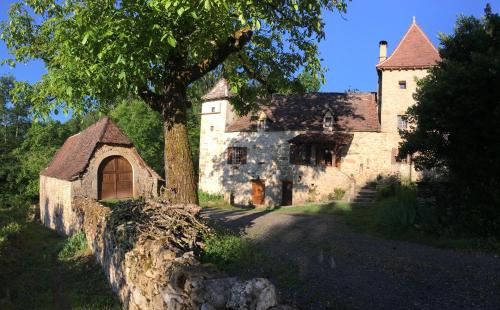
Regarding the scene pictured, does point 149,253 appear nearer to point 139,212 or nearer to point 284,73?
point 139,212

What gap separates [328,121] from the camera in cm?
2427

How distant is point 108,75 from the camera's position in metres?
7.24

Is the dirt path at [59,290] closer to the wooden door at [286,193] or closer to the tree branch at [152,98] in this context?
the tree branch at [152,98]

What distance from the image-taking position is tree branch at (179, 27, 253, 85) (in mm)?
8711

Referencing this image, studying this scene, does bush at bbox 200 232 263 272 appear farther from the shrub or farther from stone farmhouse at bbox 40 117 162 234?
the shrub

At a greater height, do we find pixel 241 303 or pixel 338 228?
pixel 241 303

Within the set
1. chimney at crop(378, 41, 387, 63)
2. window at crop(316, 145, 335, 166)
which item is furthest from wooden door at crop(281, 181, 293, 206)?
chimney at crop(378, 41, 387, 63)

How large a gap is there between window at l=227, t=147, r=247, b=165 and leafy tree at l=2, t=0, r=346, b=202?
46.8ft

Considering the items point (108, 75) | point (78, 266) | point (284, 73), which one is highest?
point (284, 73)

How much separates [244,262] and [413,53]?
20.8 metres

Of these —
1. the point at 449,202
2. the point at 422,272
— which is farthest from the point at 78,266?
the point at 449,202

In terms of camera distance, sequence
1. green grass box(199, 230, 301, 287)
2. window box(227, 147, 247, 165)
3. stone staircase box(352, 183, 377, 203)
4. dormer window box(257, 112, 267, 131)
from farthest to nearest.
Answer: window box(227, 147, 247, 165) < dormer window box(257, 112, 267, 131) < stone staircase box(352, 183, 377, 203) < green grass box(199, 230, 301, 287)

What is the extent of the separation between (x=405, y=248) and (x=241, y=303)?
7.54 meters

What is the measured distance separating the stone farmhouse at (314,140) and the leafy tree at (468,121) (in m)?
9.54
